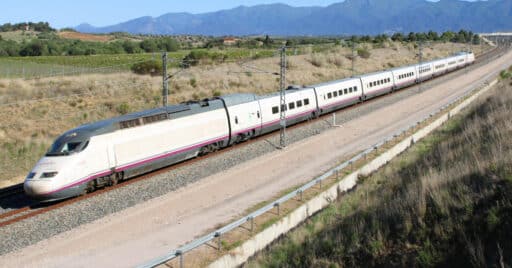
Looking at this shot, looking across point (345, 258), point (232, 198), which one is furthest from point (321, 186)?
point (345, 258)

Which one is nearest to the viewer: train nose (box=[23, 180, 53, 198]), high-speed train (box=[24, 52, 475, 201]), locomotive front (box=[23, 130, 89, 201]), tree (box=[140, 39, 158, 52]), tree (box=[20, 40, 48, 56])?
train nose (box=[23, 180, 53, 198])

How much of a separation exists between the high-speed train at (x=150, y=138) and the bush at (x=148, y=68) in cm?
3388

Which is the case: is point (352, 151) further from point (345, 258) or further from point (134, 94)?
point (134, 94)

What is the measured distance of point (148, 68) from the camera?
63781 mm

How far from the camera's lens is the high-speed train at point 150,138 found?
58.3ft

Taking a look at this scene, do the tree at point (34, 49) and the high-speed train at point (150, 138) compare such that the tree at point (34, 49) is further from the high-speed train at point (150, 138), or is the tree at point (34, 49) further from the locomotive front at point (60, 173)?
the locomotive front at point (60, 173)

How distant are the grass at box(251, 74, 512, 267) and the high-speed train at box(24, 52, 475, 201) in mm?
8949

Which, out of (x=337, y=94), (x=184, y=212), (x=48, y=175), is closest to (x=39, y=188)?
(x=48, y=175)

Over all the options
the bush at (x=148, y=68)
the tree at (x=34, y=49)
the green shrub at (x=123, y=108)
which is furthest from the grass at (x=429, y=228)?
the tree at (x=34, y=49)

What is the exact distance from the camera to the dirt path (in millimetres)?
13734

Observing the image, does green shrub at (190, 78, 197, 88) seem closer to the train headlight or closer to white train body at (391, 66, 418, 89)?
white train body at (391, 66, 418, 89)

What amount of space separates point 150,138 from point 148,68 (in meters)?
44.6

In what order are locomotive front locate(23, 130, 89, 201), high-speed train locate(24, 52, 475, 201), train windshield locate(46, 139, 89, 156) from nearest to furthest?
locomotive front locate(23, 130, 89, 201) < high-speed train locate(24, 52, 475, 201) < train windshield locate(46, 139, 89, 156)

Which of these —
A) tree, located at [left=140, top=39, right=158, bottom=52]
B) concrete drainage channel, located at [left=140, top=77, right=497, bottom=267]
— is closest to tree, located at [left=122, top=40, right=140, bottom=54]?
tree, located at [left=140, top=39, right=158, bottom=52]
